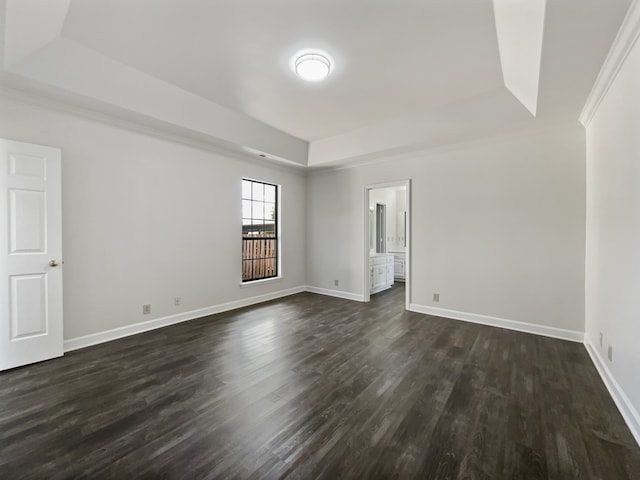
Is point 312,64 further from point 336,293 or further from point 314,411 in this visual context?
point 336,293

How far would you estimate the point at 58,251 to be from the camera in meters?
2.92

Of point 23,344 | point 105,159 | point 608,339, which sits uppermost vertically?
point 105,159

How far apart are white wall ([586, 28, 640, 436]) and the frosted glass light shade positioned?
2.26 m

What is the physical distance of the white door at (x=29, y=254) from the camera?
8.60 ft

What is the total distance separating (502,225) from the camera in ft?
12.8

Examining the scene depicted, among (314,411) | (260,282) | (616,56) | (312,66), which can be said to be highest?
(312,66)

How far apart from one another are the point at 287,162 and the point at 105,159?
272 centimetres

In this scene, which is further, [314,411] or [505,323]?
[505,323]

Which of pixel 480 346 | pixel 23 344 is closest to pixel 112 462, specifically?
pixel 23 344

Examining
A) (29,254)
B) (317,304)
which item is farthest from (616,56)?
(29,254)

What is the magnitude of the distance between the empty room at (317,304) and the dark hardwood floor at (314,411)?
0.06 ft

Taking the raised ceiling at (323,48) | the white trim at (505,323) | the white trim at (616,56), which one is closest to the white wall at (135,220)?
the raised ceiling at (323,48)

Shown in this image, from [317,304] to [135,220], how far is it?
3.12m

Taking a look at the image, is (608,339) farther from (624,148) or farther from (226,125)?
(226,125)
